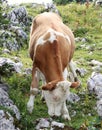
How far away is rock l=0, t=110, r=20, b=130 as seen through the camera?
358 inches

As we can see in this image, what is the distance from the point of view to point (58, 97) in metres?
9.63

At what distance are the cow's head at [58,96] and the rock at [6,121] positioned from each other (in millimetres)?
1090

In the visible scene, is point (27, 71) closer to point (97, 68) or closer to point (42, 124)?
point (97, 68)

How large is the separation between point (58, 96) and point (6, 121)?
4.66ft

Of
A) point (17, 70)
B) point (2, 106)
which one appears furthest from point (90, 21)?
point (2, 106)

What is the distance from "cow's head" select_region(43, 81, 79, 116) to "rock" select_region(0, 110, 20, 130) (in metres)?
1.09

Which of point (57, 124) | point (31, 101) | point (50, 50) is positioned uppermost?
point (50, 50)

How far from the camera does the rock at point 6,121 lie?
358 inches

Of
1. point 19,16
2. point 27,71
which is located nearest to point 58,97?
point 27,71

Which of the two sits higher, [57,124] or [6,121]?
[6,121]

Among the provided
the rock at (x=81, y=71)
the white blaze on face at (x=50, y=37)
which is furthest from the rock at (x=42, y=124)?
the rock at (x=81, y=71)

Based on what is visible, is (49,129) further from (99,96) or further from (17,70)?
(17,70)

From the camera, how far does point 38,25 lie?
40.2 feet

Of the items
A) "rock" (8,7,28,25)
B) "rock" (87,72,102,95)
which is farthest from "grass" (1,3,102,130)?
"rock" (8,7,28,25)
